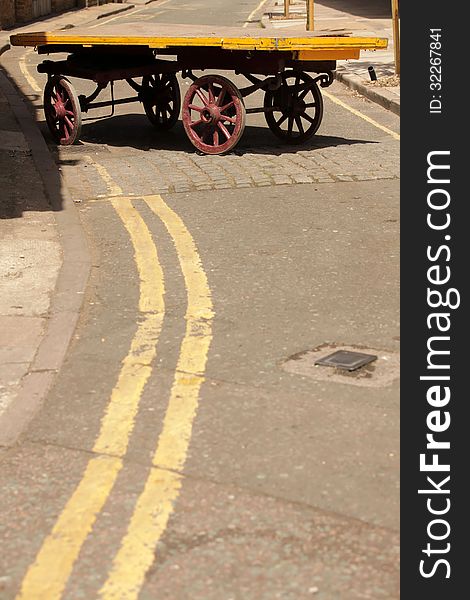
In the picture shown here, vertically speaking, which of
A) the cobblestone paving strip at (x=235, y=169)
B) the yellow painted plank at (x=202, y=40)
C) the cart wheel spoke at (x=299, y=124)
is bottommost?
A: the cobblestone paving strip at (x=235, y=169)

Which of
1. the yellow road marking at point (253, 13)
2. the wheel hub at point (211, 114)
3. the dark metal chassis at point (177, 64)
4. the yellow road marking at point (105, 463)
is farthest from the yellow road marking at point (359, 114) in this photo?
the yellow road marking at point (253, 13)

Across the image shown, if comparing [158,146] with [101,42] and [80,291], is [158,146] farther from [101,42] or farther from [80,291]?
[80,291]

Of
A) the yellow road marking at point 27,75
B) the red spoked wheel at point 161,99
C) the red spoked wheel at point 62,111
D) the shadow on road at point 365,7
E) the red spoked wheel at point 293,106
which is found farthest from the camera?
the shadow on road at point 365,7

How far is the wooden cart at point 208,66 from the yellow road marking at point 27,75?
19.0 feet

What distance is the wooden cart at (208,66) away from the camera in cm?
1334

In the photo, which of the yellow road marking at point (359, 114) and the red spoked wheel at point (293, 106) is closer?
the red spoked wheel at point (293, 106)

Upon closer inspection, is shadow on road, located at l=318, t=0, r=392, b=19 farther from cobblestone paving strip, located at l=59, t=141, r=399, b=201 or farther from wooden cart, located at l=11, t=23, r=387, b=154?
cobblestone paving strip, located at l=59, t=141, r=399, b=201

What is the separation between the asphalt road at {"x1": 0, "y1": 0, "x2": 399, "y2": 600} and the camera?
194 inches

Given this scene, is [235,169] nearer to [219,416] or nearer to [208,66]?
[208,66]

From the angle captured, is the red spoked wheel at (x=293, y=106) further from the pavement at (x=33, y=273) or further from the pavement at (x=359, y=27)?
the pavement at (x=33, y=273)

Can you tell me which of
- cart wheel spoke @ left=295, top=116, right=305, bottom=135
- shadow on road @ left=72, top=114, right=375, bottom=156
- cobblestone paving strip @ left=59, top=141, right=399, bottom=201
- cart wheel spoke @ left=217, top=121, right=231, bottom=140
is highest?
cart wheel spoke @ left=217, top=121, right=231, bottom=140

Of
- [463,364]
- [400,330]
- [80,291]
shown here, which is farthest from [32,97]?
[463,364]

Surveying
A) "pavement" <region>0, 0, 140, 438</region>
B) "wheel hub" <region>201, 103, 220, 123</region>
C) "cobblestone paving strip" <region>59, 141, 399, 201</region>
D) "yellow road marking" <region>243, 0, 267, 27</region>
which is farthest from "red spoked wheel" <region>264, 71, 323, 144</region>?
"yellow road marking" <region>243, 0, 267, 27</region>

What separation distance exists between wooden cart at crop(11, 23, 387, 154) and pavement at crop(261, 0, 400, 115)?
3.04 ft
